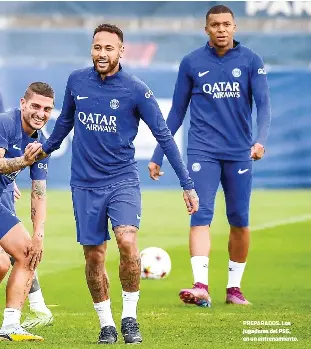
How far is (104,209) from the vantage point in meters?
8.16

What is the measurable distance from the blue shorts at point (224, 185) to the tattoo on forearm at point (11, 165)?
225 centimetres

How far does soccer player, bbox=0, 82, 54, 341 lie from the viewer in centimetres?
833

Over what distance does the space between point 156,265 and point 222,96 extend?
2.66 metres

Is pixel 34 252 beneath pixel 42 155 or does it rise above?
beneath

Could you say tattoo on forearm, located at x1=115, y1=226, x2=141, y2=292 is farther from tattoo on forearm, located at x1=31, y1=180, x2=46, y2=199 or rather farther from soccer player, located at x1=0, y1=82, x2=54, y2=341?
tattoo on forearm, located at x1=31, y1=180, x2=46, y2=199

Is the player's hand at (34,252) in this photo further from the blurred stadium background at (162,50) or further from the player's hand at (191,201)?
the blurred stadium background at (162,50)

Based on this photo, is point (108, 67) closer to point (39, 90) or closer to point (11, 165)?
point (39, 90)

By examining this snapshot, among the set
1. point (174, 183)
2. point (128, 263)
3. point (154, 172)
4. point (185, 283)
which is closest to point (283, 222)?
point (174, 183)

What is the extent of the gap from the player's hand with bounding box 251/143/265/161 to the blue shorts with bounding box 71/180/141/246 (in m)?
1.58

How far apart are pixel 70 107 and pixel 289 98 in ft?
53.6

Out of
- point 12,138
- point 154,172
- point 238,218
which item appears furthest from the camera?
point 238,218

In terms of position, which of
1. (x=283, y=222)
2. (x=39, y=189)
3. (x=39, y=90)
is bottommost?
(x=283, y=222)

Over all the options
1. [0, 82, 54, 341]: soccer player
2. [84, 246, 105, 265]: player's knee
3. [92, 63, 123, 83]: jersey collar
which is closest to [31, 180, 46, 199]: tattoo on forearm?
[0, 82, 54, 341]: soccer player

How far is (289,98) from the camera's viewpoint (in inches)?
958
